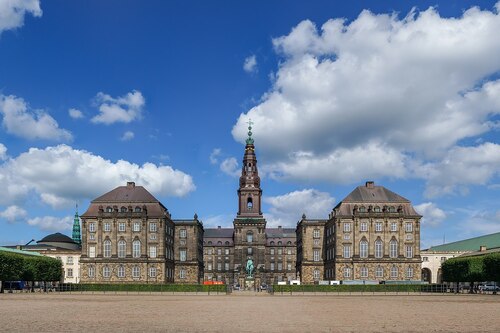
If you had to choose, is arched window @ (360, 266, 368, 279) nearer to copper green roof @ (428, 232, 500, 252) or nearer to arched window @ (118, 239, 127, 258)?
copper green roof @ (428, 232, 500, 252)

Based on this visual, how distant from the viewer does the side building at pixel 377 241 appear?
387 feet

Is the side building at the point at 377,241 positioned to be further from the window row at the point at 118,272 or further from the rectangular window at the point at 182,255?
the window row at the point at 118,272

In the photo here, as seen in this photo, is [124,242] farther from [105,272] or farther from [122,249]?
[105,272]

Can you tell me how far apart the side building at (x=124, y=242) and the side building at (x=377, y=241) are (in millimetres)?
36375

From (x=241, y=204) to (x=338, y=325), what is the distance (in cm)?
13616

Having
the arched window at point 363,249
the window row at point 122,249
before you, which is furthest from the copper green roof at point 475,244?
the window row at point 122,249

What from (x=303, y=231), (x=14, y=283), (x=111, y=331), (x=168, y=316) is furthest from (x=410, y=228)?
(x=111, y=331)

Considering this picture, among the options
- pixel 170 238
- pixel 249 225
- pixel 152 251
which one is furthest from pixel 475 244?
pixel 152 251

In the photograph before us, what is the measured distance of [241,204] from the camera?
167 metres

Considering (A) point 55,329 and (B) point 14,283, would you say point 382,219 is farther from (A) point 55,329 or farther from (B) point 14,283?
(A) point 55,329

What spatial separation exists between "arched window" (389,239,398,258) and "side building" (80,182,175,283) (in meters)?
45.9

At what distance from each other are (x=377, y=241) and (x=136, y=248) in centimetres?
4910

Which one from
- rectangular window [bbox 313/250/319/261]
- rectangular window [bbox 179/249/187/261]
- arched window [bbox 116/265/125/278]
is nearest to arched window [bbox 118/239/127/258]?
arched window [bbox 116/265/125/278]

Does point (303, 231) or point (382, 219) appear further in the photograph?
point (303, 231)
